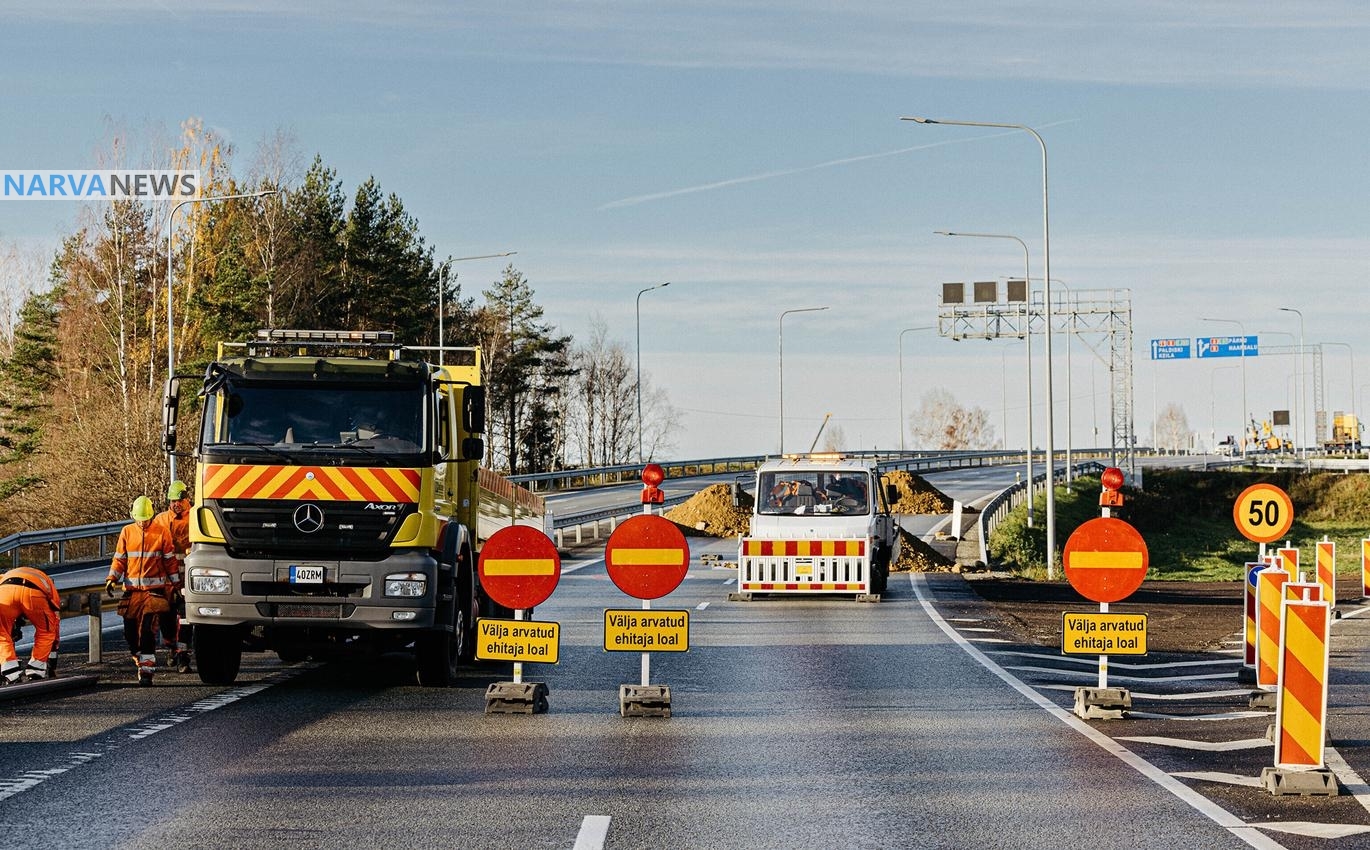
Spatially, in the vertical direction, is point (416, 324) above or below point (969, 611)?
above

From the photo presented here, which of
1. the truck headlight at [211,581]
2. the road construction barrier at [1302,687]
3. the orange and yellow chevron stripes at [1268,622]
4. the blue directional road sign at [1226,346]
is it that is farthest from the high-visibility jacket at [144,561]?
the blue directional road sign at [1226,346]

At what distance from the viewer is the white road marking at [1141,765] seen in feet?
26.0

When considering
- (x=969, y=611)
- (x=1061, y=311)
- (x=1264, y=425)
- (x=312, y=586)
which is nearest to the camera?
(x=312, y=586)

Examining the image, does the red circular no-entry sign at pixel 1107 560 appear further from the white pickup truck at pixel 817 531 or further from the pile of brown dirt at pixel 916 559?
the pile of brown dirt at pixel 916 559

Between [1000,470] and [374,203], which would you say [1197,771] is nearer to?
[374,203]

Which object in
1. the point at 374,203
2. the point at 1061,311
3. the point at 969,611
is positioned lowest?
the point at 969,611

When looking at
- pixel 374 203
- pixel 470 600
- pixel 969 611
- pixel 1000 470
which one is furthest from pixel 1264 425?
pixel 470 600

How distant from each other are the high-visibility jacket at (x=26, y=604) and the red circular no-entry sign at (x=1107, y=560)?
832 centimetres

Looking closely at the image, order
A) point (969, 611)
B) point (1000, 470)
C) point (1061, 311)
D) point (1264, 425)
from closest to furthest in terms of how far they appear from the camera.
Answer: point (969, 611) < point (1061, 311) < point (1000, 470) < point (1264, 425)

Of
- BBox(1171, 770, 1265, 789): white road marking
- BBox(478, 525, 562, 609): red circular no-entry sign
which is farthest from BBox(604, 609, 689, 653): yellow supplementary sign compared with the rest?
BBox(1171, 770, 1265, 789): white road marking

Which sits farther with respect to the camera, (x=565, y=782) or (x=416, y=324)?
(x=416, y=324)

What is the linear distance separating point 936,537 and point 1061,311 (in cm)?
2419

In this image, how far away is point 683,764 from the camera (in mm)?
9984

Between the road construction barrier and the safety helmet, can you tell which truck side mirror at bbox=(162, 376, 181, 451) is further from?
the road construction barrier
